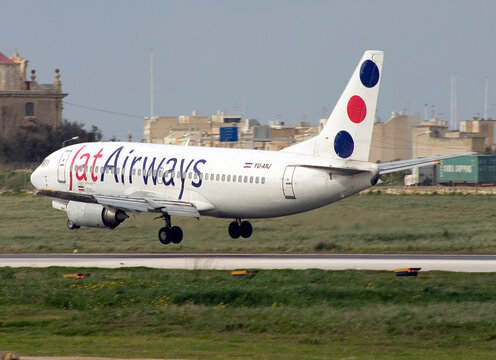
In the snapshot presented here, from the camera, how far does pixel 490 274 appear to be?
36.7 metres

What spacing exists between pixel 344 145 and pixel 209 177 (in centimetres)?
725

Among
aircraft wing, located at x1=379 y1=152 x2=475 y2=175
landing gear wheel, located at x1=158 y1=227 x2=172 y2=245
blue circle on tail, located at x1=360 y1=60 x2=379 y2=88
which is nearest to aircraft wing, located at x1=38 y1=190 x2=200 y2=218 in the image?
landing gear wheel, located at x1=158 y1=227 x2=172 y2=245

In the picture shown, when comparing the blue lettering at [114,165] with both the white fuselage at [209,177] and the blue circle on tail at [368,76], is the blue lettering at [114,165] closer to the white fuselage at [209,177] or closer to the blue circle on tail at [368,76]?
the white fuselage at [209,177]

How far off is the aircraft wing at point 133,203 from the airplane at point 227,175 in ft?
0.15

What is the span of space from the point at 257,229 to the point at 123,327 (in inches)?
996

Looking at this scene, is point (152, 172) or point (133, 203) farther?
point (152, 172)

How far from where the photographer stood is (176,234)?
49500mm

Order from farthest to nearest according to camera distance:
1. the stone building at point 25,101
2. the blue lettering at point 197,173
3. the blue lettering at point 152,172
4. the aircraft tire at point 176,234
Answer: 1. the stone building at point 25,101
2. the blue lettering at point 152,172
3. the blue lettering at point 197,173
4. the aircraft tire at point 176,234

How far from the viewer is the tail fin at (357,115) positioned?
150ft

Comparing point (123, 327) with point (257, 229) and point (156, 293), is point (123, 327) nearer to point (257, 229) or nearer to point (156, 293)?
point (156, 293)

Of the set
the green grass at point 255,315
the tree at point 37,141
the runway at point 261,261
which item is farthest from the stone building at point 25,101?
the green grass at point 255,315

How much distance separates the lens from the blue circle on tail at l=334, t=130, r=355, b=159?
45.7 m

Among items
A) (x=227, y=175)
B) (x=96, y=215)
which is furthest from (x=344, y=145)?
(x=96, y=215)

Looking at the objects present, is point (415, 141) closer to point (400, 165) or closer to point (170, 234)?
point (170, 234)
